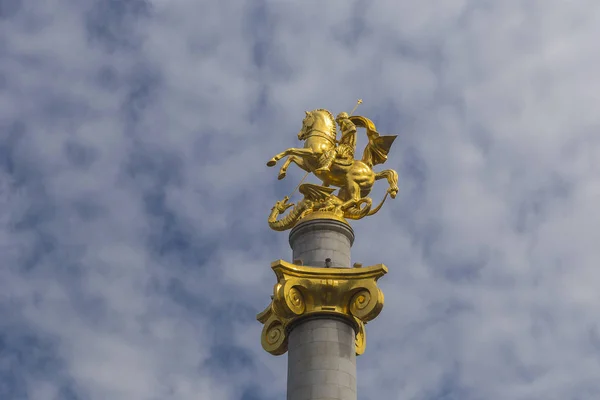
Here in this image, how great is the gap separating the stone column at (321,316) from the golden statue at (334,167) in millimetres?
2129

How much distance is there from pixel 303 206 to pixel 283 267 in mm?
4201

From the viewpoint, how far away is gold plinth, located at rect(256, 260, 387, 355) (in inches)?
1175

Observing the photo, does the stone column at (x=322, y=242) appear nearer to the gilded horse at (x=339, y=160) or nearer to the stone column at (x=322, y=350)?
the stone column at (x=322, y=350)

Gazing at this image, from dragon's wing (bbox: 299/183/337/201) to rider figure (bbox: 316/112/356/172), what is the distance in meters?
0.87

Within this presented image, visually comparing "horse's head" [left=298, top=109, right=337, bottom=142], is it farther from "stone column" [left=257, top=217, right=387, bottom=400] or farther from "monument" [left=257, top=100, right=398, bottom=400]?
"stone column" [left=257, top=217, right=387, bottom=400]

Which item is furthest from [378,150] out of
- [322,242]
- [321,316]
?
[321,316]

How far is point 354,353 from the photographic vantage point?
29656 millimetres

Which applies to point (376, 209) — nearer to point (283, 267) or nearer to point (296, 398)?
point (283, 267)

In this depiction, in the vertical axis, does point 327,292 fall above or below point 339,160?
below

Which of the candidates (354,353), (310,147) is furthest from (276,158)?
(354,353)

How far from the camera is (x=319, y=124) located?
36406 millimetres

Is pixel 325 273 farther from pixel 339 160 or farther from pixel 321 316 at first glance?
pixel 339 160

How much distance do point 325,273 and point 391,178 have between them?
6.39 metres

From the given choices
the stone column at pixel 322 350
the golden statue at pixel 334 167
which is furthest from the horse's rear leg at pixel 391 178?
the stone column at pixel 322 350
